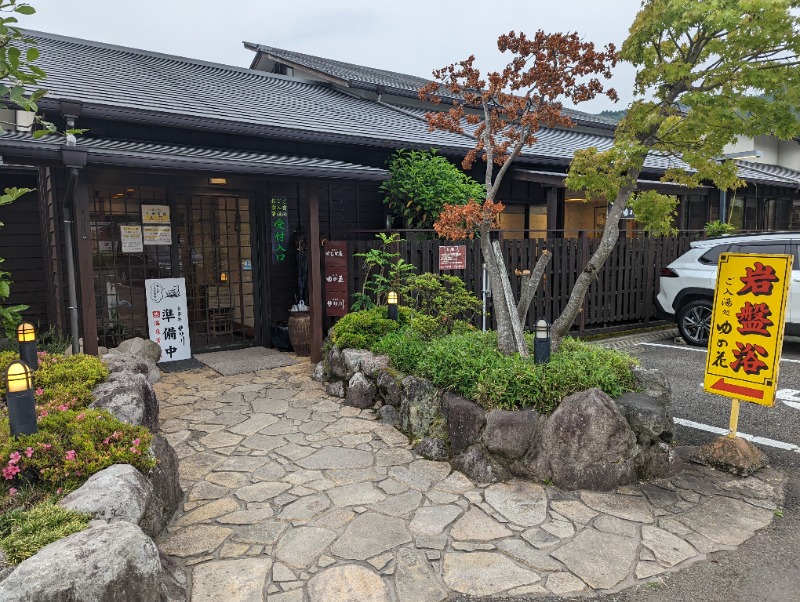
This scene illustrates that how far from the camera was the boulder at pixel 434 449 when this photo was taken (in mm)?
4832

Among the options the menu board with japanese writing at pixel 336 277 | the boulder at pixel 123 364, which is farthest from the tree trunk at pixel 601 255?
the boulder at pixel 123 364

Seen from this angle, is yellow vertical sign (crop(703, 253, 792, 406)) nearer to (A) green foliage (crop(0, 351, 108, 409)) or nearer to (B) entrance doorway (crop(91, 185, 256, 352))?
(A) green foliage (crop(0, 351, 108, 409))

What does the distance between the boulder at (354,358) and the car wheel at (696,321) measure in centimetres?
608

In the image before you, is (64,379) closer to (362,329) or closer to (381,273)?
(362,329)

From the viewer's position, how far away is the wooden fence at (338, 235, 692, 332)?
27.5 feet

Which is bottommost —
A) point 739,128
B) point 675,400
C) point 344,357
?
point 675,400

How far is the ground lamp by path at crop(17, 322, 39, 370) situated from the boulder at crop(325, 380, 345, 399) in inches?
125

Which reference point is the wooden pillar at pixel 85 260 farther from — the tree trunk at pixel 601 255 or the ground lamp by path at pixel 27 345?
the tree trunk at pixel 601 255

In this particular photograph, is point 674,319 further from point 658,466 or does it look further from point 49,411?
point 49,411

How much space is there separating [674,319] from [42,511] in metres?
9.69

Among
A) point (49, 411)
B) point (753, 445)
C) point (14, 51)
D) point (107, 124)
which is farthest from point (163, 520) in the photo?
point (107, 124)

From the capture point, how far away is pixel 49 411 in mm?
4047

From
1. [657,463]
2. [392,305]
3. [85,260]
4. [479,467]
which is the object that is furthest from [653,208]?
[85,260]

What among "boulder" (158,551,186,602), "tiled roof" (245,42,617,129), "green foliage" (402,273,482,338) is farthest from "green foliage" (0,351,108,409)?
"tiled roof" (245,42,617,129)
